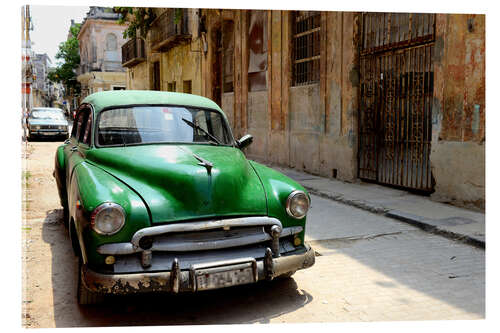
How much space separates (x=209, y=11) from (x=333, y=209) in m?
11.2

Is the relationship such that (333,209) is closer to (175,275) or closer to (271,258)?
(271,258)

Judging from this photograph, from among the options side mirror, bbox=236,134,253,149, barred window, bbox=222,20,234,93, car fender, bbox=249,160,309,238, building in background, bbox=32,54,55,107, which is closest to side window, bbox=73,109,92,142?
side mirror, bbox=236,134,253,149

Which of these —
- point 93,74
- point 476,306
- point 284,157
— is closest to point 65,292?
point 476,306

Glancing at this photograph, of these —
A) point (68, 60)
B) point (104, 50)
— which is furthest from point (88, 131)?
point (68, 60)

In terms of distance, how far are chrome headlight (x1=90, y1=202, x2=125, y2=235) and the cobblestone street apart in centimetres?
72

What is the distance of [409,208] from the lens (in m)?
6.91

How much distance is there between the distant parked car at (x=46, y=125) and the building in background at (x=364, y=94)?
8118mm

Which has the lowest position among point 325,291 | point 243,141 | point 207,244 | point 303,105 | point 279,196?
point 325,291

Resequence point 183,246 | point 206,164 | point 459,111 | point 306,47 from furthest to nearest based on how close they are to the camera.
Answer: point 306,47, point 459,111, point 206,164, point 183,246

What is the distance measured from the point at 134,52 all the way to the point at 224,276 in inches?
1026

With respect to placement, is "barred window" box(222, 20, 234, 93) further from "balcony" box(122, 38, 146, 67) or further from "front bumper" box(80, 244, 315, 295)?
"front bumper" box(80, 244, 315, 295)

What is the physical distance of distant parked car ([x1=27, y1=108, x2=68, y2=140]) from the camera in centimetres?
1927

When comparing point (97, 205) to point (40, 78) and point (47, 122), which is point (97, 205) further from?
point (40, 78)

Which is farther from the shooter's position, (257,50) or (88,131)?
(257,50)
